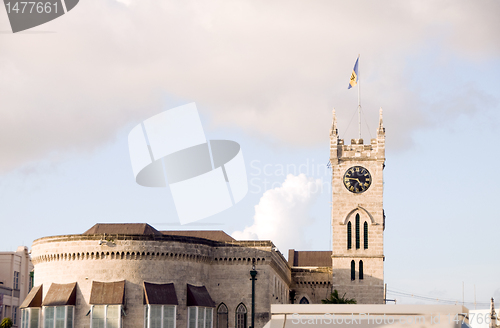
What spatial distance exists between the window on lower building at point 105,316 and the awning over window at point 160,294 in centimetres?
267

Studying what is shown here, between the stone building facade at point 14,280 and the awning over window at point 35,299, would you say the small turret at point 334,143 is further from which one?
the stone building facade at point 14,280

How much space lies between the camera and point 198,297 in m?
67.6

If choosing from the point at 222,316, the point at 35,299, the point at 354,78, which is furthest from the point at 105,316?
the point at 354,78

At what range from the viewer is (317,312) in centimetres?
2203

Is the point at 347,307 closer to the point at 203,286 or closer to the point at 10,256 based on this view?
the point at 203,286

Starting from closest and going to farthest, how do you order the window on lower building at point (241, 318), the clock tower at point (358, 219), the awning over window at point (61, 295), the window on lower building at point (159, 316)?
the window on lower building at point (159, 316), the awning over window at point (61, 295), the window on lower building at point (241, 318), the clock tower at point (358, 219)

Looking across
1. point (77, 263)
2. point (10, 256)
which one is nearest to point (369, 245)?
point (77, 263)

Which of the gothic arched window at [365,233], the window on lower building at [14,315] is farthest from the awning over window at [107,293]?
the window on lower building at [14,315]

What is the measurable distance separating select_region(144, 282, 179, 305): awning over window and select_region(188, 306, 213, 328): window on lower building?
7.26ft

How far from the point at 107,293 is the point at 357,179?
35967 millimetres

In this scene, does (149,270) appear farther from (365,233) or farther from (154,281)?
(365,233)

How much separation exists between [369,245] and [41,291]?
126 feet

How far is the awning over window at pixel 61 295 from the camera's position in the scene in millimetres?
64875

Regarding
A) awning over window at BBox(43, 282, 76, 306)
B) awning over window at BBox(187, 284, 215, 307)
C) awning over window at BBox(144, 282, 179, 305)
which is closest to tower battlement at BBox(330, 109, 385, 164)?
awning over window at BBox(187, 284, 215, 307)
